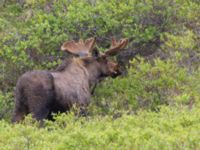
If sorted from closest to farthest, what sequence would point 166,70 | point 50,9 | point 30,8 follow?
point 166,70 < point 50,9 < point 30,8

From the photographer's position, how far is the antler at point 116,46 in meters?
15.7

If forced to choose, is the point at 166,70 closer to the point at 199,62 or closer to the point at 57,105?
the point at 199,62

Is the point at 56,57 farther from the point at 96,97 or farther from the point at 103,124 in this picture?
the point at 103,124

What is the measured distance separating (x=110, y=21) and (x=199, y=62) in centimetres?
230

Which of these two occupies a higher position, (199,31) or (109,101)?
(199,31)

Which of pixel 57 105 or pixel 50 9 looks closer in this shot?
pixel 57 105

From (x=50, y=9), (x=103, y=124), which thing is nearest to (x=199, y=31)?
(x=50, y=9)

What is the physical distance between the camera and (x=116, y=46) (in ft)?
51.3

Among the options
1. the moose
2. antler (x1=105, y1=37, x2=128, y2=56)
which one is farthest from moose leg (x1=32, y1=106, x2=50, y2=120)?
antler (x1=105, y1=37, x2=128, y2=56)

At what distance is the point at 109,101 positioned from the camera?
15.0 metres

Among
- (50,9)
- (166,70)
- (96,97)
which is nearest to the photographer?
(166,70)

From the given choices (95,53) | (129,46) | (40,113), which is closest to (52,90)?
(40,113)

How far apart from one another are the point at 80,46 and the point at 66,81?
1440 millimetres

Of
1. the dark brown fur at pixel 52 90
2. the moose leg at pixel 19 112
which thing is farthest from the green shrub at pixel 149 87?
the moose leg at pixel 19 112
